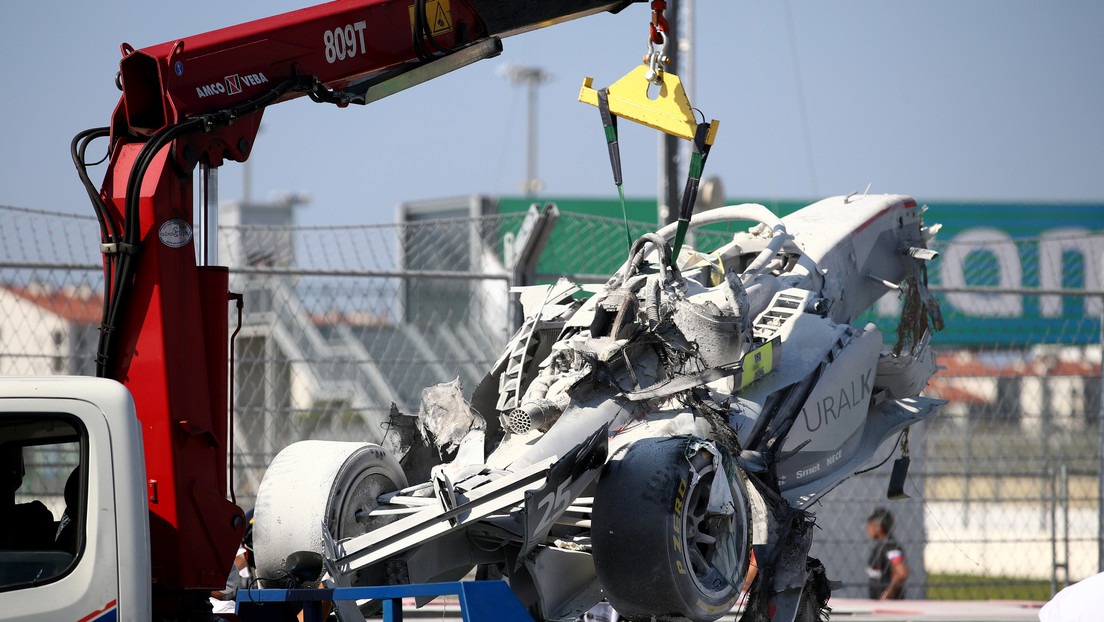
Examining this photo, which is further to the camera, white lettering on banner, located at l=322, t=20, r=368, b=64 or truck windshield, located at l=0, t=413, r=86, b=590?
white lettering on banner, located at l=322, t=20, r=368, b=64

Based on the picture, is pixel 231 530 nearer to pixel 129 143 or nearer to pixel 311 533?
pixel 311 533

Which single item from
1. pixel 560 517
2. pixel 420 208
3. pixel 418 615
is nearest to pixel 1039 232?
pixel 420 208

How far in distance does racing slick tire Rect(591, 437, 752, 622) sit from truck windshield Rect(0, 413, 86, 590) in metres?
2.03

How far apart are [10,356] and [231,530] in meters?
4.21

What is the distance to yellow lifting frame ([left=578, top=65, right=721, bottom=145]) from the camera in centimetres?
626

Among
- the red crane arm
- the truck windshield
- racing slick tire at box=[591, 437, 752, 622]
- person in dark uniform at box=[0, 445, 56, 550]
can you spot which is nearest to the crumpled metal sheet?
racing slick tire at box=[591, 437, 752, 622]

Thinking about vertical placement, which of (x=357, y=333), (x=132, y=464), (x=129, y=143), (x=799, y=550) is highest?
(x=129, y=143)

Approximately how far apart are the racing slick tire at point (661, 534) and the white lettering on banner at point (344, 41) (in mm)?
2199

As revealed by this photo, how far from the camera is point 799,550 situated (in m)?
6.38

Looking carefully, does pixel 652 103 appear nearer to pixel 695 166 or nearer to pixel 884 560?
pixel 695 166

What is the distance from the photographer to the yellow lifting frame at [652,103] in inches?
246

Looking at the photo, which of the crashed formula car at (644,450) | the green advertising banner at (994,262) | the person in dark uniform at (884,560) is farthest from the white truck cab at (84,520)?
the person in dark uniform at (884,560)

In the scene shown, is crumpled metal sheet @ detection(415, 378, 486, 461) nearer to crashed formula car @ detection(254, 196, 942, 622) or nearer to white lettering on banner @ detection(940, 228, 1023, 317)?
crashed formula car @ detection(254, 196, 942, 622)

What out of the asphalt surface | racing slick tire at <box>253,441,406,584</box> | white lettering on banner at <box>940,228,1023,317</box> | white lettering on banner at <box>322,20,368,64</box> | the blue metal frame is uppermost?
white lettering on banner at <box>322,20,368,64</box>
